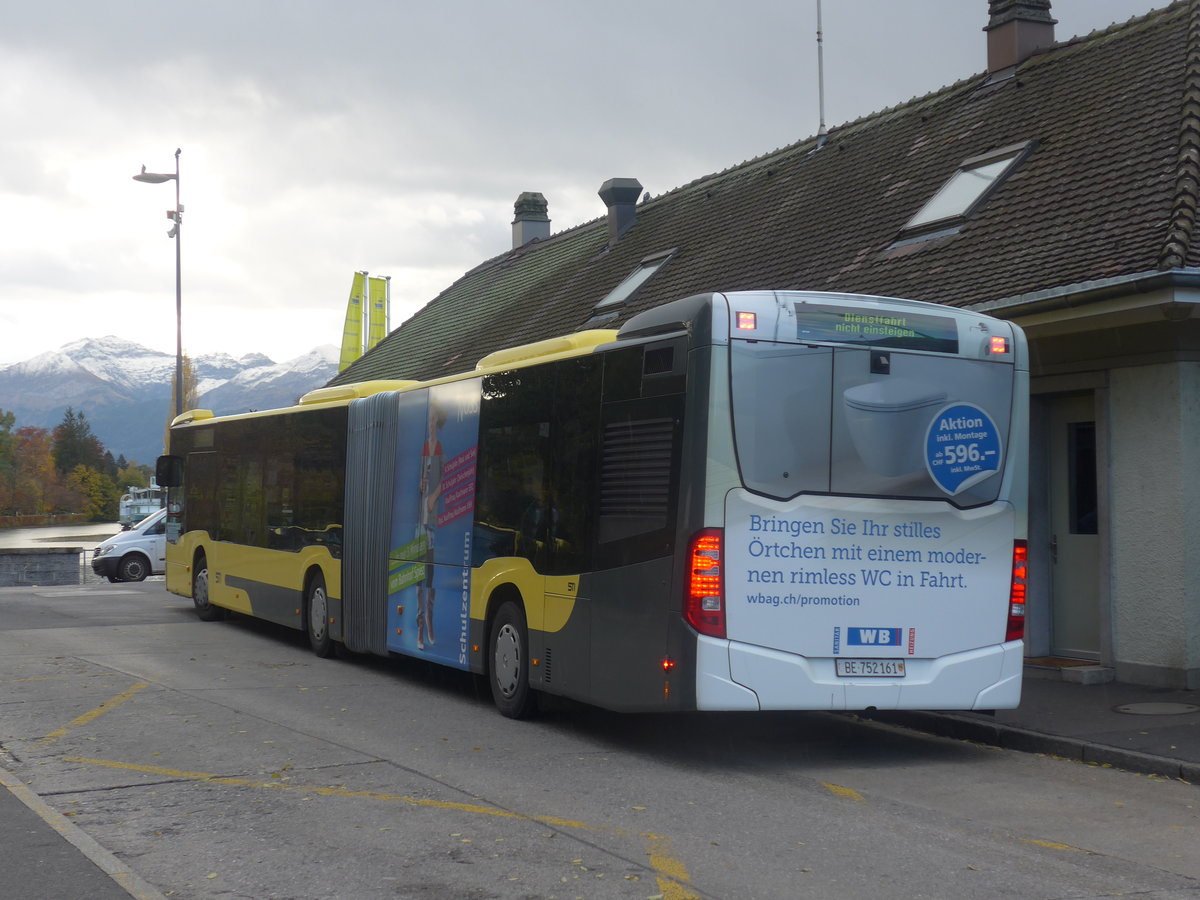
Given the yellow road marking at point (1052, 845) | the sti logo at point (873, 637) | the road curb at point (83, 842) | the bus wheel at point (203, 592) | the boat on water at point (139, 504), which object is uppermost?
the boat on water at point (139, 504)

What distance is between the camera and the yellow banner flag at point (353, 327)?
4000cm

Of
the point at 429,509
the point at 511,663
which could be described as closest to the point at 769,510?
the point at 511,663

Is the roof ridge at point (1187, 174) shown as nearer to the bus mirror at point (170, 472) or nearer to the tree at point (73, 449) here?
the bus mirror at point (170, 472)

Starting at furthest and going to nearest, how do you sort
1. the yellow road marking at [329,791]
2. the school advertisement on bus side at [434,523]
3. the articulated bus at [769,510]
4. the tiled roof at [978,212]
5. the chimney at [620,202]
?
the chimney at [620,202] → the tiled roof at [978,212] → the school advertisement on bus side at [434,523] → the articulated bus at [769,510] → the yellow road marking at [329,791]

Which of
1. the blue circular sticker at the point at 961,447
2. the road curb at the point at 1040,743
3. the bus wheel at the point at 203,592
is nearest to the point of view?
the road curb at the point at 1040,743

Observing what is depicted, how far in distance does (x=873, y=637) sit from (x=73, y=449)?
171 metres

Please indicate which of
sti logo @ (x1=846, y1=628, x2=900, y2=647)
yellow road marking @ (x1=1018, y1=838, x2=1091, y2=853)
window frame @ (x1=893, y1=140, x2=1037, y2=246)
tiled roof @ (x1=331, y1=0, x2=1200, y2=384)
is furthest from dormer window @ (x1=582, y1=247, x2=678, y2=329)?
yellow road marking @ (x1=1018, y1=838, x2=1091, y2=853)

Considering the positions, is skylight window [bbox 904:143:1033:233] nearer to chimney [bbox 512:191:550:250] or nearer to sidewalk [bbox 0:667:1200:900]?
sidewalk [bbox 0:667:1200:900]

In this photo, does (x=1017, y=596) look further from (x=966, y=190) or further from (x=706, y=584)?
(x=966, y=190)

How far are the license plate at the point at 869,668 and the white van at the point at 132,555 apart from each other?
2774 centimetres

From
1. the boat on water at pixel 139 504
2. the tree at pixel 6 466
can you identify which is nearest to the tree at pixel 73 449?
the tree at pixel 6 466

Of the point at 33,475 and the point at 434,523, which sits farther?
the point at 33,475

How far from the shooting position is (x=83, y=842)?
6.56 meters

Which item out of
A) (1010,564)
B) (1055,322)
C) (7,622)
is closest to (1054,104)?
(1055,322)
